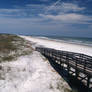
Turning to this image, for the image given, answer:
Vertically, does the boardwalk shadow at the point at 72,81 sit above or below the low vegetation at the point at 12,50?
below

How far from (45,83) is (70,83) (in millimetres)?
3140

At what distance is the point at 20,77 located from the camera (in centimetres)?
1644

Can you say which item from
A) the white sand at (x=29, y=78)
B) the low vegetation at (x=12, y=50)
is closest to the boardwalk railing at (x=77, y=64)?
the white sand at (x=29, y=78)

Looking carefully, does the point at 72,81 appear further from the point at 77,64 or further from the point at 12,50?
the point at 12,50

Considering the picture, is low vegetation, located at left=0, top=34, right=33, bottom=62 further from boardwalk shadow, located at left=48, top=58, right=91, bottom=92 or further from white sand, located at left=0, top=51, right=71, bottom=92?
boardwalk shadow, located at left=48, top=58, right=91, bottom=92

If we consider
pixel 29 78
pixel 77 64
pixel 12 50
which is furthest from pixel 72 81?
pixel 12 50

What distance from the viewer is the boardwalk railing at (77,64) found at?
48.5 feet

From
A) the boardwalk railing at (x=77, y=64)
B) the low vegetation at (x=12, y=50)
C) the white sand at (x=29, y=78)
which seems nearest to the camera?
the white sand at (x=29, y=78)

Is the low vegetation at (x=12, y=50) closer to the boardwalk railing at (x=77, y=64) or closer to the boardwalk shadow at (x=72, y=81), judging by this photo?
the boardwalk railing at (x=77, y=64)

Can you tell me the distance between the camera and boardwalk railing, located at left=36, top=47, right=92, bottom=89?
14.8 metres

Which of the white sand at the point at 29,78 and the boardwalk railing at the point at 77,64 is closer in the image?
the white sand at the point at 29,78

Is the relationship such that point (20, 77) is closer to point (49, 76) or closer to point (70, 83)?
point (49, 76)

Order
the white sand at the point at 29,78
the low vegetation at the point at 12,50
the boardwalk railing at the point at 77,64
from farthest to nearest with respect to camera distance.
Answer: the low vegetation at the point at 12,50 → the boardwalk railing at the point at 77,64 → the white sand at the point at 29,78

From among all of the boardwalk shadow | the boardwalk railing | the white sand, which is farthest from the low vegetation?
the boardwalk shadow
